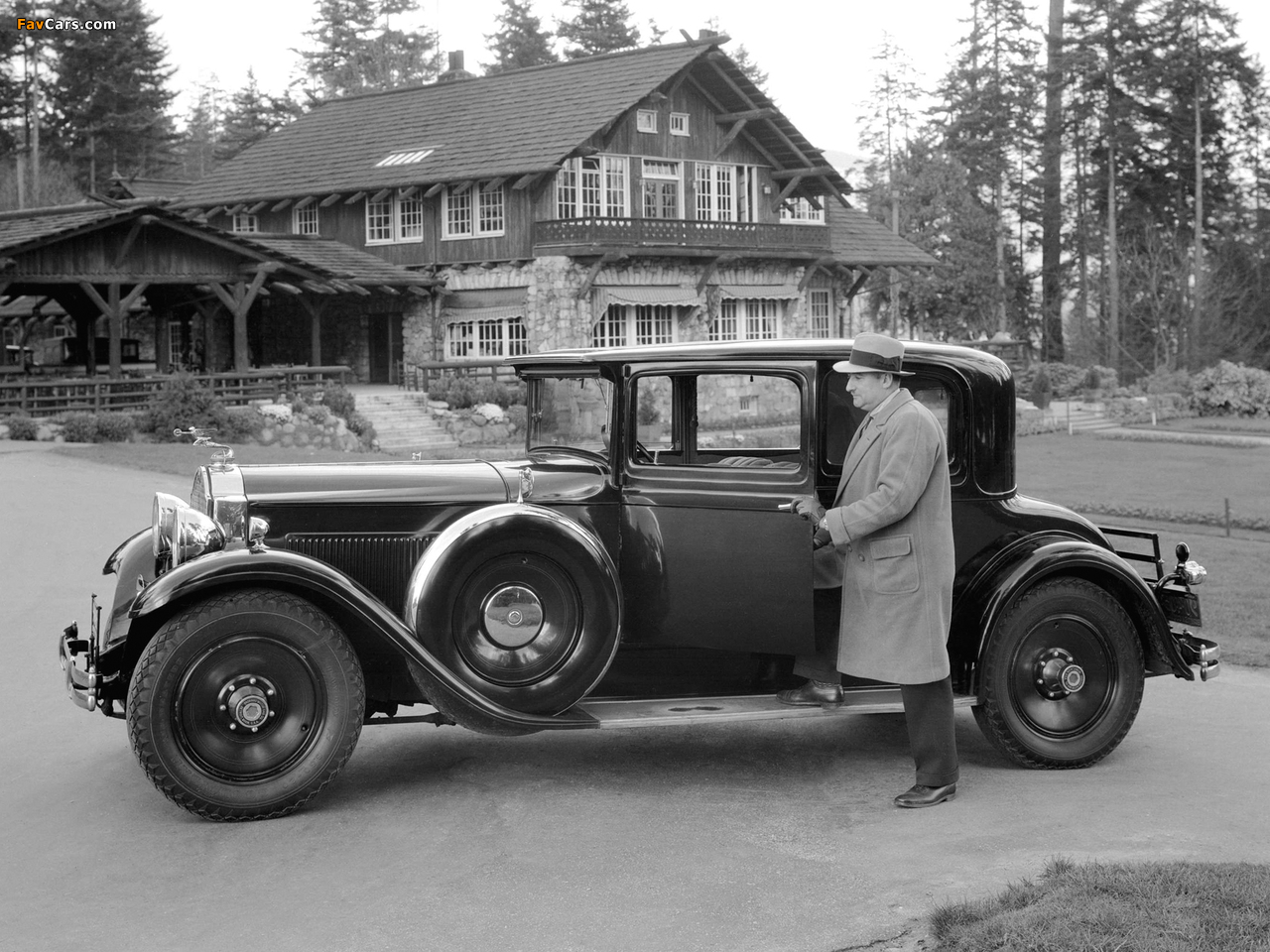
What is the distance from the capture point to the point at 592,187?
37.3 metres

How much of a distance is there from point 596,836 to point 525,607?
1077mm

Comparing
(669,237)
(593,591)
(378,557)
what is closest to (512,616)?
(593,591)

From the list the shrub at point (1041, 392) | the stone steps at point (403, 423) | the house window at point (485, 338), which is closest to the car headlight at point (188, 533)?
the stone steps at point (403, 423)

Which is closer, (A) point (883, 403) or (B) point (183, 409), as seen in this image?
(A) point (883, 403)

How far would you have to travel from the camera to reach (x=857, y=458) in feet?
20.1

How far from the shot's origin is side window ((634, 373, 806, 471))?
662 cm

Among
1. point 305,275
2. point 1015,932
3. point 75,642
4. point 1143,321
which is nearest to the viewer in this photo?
point 1015,932

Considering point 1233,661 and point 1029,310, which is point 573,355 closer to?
point 1233,661

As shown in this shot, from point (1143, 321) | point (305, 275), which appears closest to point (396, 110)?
point (305, 275)

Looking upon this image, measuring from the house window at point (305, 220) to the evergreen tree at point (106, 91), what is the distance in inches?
813

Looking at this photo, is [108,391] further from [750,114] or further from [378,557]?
[378,557]

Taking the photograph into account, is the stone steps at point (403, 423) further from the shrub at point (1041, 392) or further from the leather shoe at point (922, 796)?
→ the leather shoe at point (922, 796)

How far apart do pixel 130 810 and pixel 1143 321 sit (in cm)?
4784

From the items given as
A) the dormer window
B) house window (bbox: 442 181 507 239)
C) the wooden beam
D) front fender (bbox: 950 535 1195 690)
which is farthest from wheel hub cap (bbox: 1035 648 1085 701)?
the dormer window
